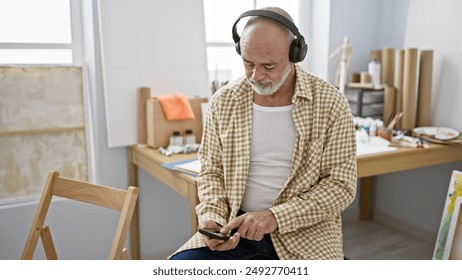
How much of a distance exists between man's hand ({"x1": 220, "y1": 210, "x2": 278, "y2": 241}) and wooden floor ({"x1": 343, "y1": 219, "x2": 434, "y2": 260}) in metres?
1.23

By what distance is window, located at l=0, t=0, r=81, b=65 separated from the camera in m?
1.92

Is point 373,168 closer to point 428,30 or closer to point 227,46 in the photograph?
point 428,30

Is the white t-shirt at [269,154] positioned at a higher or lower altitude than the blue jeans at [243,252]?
higher

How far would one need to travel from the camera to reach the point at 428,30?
2.29 meters

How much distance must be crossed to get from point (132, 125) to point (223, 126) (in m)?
0.82

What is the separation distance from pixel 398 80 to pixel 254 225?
4.64ft

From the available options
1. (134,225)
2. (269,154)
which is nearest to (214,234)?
(269,154)

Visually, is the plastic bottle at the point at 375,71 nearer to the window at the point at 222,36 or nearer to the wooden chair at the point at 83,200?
the window at the point at 222,36

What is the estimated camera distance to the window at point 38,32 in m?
1.92

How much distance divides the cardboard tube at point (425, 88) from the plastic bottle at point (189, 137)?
1.11m

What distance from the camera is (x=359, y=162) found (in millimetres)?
1855

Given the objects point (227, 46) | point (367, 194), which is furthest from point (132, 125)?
point (367, 194)

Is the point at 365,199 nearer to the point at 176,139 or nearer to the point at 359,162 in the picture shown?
the point at 359,162

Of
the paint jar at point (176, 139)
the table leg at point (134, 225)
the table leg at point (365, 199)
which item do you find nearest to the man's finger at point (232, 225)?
the paint jar at point (176, 139)
